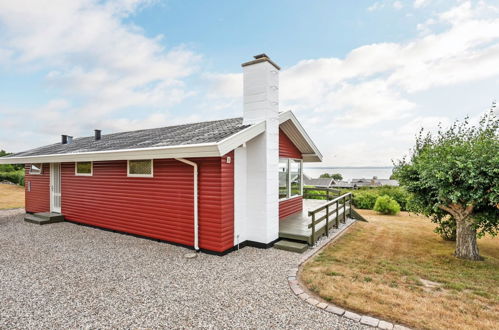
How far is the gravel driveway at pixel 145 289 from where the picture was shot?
3123mm

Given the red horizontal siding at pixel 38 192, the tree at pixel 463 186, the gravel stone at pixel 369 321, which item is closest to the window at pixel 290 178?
the tree at pixel 463 186

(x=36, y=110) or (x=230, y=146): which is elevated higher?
(x=36, y=110)

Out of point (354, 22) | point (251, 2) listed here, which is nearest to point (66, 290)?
point (251, 2)

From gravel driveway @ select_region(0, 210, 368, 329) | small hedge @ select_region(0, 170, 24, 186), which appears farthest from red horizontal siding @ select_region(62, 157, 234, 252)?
small hedge @ select_region(0, 170, 24, 186)

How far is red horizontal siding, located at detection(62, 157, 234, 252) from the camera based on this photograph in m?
5.55

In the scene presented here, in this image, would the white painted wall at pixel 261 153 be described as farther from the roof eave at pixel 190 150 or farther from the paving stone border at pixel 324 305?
the paving stone border at pixel 324 305

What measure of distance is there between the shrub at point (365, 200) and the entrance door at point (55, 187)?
1599 cm

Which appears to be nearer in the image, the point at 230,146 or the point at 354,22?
the point at 230,146

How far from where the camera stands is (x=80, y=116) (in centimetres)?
1656

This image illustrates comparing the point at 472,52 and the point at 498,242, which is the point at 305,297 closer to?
the point at 498,242

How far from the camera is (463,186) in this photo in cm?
523

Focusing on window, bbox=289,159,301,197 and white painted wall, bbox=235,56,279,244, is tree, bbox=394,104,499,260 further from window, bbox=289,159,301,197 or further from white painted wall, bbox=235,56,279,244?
white painted wall, bbox=235,56,279,244

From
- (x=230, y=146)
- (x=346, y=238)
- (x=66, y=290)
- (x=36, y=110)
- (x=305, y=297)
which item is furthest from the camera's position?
(x=36, y=110)

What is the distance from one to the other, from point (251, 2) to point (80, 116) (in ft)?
46.8
